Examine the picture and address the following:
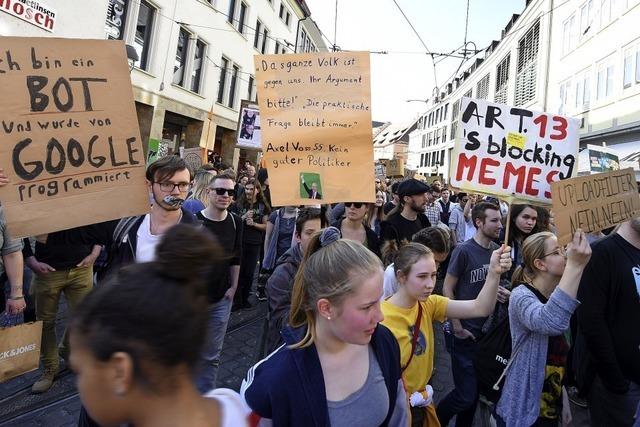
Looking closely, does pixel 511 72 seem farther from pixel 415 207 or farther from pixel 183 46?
pixel 415 207

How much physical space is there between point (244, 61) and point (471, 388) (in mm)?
20014

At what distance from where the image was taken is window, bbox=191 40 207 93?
16953 millimetres

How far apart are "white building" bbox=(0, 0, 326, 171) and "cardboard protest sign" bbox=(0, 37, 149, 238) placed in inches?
314

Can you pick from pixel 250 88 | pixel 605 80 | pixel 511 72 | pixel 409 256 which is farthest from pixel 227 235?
pixel 511 72

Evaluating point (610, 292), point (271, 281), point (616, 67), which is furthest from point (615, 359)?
point (616, 67)

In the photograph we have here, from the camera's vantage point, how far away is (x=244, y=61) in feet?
67.0

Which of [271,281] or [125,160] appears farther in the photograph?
[271,281]

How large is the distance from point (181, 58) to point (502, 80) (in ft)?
75.0

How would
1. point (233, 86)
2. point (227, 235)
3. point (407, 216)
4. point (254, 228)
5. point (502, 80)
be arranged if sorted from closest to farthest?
point (227, 235), point (407, 216), point (254, 228), point (233, 86), point (502, 80)

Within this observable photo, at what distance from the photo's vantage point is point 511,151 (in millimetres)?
3076

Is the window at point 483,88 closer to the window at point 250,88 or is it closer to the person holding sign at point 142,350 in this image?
the window at point 250,88

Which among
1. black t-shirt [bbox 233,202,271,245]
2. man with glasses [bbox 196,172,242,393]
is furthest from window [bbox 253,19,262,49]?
Result: man with glasses [bbox 196,172,242,393]

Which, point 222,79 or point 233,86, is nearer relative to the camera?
point 222,79

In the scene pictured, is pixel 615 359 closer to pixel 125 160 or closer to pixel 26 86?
pixel 125 160
